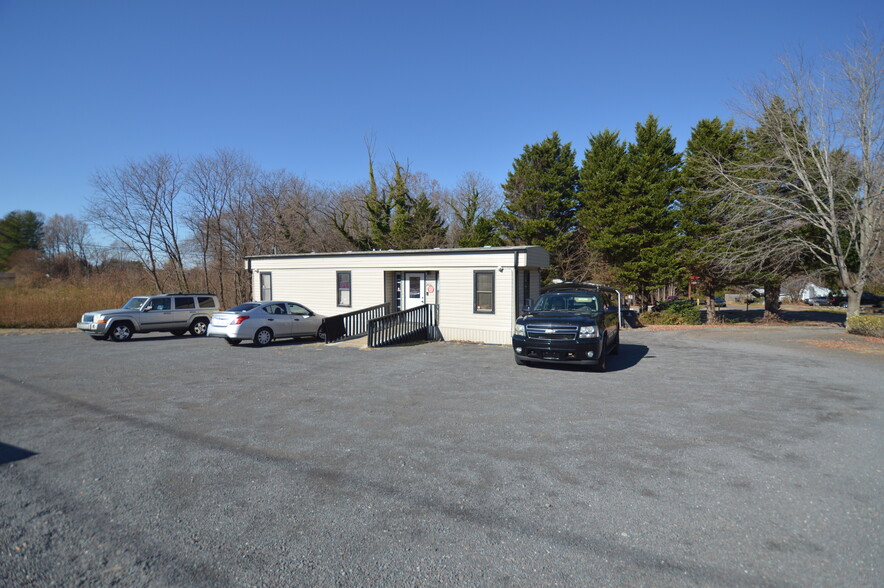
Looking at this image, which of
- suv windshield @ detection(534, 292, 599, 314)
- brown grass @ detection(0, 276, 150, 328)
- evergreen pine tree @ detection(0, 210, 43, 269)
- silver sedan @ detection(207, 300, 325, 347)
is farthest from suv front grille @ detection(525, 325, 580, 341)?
evergreen pine tree @ detection(0, 210, 43, 269)

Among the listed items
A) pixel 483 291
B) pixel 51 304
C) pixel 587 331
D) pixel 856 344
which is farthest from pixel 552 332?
pixel 51 304

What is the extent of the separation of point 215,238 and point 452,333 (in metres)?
23.8

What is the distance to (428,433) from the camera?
19.2 feet

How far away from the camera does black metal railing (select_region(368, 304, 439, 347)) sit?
14.3 metres

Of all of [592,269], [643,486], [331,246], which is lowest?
[643,486]

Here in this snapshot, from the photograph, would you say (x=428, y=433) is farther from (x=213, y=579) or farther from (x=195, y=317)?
(x=195, y=317)

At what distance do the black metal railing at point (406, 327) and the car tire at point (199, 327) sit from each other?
7.63 metres

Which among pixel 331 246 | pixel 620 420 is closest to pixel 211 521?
pixel 620 420

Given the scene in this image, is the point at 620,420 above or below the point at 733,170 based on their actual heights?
below

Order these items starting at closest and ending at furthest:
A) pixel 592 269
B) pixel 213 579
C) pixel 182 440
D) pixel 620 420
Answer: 1. pixel 213 579
2. pixel 182 440
3. pixel 620 420
4. pixel 592 269

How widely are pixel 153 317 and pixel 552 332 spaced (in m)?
14.1

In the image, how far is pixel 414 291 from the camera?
17016 mm

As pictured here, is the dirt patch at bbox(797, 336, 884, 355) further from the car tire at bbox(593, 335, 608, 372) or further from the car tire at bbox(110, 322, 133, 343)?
the car tire at bbox(110, 322, 133, 343)

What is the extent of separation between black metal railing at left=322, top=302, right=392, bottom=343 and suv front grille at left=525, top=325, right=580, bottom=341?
7310 millimetres
